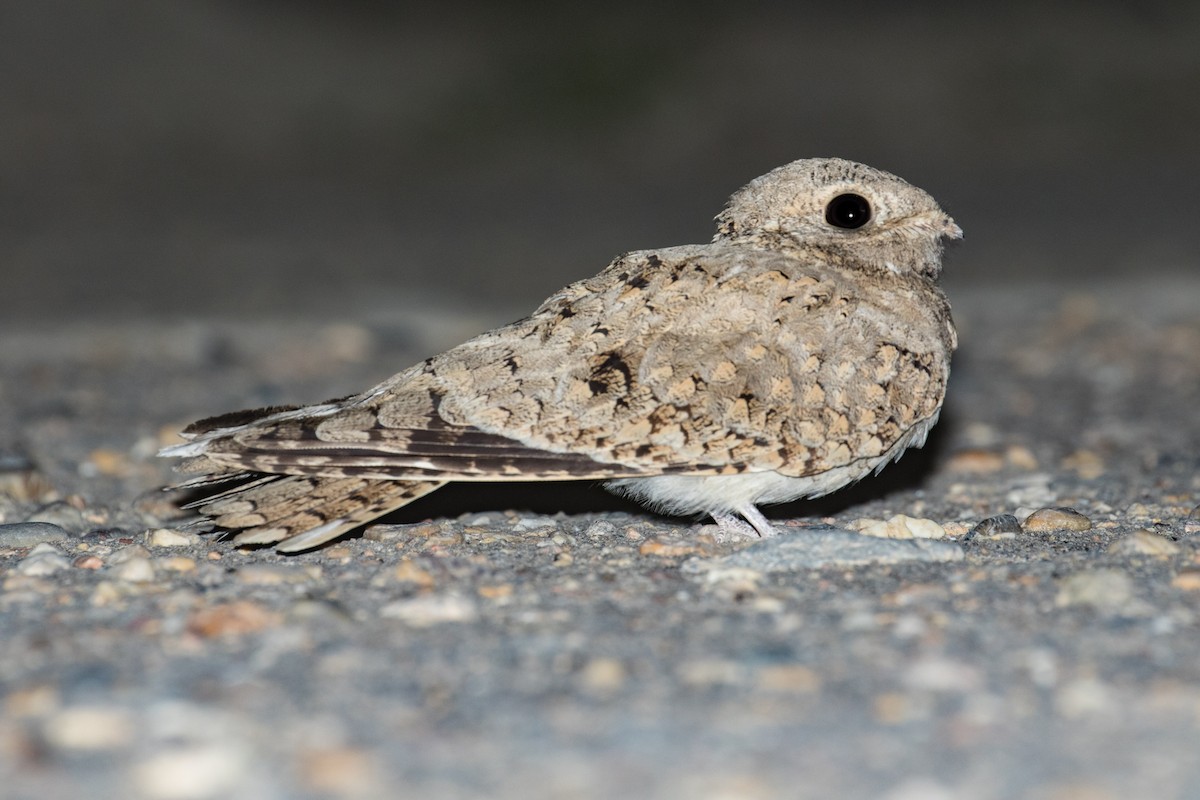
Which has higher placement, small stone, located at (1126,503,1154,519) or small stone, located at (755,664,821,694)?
small stone, located at (1126,503,1154,519)

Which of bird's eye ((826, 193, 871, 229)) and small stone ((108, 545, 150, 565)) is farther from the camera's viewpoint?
bird's eye ((826, 193, 871, 229))

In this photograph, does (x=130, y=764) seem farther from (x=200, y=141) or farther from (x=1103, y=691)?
(x=200, y=141)

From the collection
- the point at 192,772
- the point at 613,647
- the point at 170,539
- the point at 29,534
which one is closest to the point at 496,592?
the point at 613,647

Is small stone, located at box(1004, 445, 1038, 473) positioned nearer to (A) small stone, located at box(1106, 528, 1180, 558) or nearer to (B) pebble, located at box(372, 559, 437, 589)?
(A) small stone, located at box(1106, 528, 1180, 558)

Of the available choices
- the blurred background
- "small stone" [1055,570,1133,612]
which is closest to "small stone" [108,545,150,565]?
"small stone" [1055,570,1133,612]

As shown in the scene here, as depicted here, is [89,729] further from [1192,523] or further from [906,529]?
[1192,523]

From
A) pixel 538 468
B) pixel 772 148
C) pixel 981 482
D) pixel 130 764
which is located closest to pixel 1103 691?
pixel 538 468
